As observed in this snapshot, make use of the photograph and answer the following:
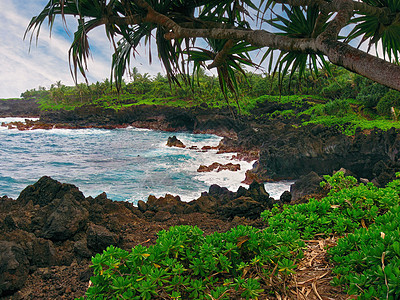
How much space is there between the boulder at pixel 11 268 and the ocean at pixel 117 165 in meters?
7.93

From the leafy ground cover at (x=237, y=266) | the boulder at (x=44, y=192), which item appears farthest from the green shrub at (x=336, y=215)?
the boulder at (x=44, y=192)

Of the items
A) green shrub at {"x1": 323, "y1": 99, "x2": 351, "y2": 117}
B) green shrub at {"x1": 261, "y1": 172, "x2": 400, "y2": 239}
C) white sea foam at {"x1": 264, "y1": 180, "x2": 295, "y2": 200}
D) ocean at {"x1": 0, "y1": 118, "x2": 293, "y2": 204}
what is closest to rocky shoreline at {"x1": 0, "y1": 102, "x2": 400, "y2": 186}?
white sea foam at {"x1": 264, "y1": 180, "x2": 295, "y2": 200}

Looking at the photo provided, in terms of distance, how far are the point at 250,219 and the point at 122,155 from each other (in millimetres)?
15764

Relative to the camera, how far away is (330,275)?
1.56 meters

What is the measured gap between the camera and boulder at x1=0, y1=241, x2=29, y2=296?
204cm

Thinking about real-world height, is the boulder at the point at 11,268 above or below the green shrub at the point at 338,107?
below

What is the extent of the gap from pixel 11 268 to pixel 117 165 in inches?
576

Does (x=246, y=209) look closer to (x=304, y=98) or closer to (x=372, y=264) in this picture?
(x=372, y=264)

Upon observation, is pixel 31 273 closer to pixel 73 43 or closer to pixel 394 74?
pixel 73 43

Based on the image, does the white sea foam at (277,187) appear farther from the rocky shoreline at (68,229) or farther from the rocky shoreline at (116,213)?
the rocky shoreline at (68,229)

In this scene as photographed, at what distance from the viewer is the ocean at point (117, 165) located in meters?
11.8

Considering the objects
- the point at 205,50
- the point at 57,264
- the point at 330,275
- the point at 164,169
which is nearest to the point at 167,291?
the point at 330,275

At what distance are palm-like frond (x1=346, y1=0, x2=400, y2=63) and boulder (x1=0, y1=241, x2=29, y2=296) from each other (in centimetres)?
408

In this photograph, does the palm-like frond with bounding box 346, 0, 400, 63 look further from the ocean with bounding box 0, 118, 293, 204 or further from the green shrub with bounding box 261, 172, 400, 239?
the ocean with bounding box 0, 118, 293, 204
